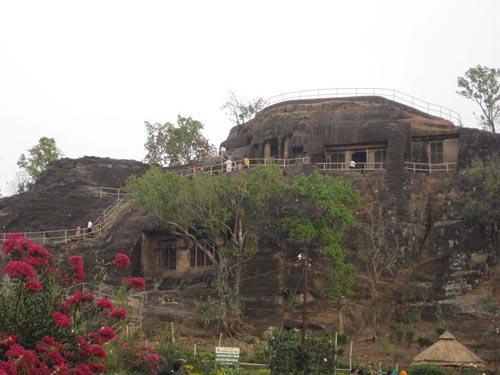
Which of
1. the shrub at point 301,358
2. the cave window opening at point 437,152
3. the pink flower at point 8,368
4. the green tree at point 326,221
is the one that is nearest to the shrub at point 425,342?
the green tree at point 326,221

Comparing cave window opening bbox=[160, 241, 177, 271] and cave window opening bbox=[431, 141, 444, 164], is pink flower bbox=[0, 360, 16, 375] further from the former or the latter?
cave window opening bbox=[431, 141, 444, 164]

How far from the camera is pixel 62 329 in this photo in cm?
1936

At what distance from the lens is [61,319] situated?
1847cm

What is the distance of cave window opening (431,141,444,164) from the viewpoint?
5262cm

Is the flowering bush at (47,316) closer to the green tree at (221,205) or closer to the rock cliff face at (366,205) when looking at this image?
the green tree at (221,205)

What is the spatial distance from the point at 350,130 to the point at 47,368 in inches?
1481

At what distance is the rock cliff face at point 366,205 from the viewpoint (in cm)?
4234

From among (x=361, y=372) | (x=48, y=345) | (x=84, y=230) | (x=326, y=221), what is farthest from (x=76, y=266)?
(x=84, y=230)

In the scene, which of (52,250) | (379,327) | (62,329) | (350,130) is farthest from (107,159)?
(62,329)

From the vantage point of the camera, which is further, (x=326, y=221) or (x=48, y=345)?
(x=326, y=221)

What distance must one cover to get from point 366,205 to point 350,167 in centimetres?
467

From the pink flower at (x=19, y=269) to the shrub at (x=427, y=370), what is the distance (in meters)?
16.8

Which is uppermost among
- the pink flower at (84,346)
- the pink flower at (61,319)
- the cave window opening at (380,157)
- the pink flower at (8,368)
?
the cave window opening at (380,157)

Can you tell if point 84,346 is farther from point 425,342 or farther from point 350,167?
point 350,167
